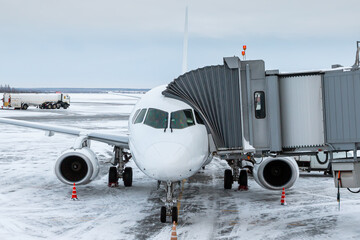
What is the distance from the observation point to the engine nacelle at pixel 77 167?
701 inches

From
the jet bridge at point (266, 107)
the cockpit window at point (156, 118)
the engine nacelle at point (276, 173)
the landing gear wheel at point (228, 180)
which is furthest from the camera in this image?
the landing gear wheel at point (228, 180)

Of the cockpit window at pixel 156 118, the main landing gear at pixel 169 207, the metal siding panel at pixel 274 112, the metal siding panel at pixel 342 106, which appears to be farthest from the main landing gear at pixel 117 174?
the metal siding panel at pixel 342 106

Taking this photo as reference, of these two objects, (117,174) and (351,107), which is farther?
(117,174)

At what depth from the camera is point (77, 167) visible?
18344 millimetres

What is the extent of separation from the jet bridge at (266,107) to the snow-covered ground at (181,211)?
221 centimetres

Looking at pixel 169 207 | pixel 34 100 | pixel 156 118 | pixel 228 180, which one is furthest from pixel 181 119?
pixel 34 100

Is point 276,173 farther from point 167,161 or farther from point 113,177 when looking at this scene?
point 113,177

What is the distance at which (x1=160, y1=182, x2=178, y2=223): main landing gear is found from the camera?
1344 centimetres

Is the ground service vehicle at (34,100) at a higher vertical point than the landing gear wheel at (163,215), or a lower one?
higher

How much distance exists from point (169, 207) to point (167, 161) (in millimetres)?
2266

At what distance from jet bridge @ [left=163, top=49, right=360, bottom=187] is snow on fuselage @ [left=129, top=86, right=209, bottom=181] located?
1.45 feet

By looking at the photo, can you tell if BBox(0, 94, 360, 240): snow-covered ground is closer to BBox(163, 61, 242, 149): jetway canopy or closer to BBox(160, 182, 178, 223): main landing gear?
BBox(160, 182, 178, 223): main landing gear

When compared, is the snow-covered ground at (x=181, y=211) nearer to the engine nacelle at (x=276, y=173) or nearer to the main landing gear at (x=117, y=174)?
the main landing gear at (x=117, y=174)

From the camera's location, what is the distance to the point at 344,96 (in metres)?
13.4
